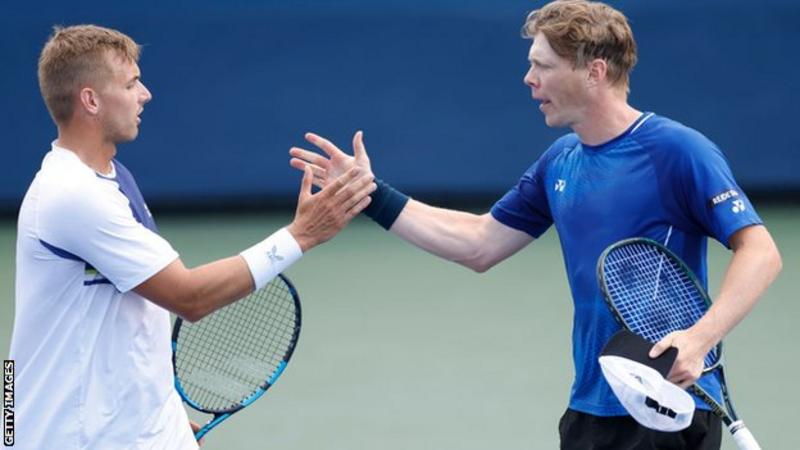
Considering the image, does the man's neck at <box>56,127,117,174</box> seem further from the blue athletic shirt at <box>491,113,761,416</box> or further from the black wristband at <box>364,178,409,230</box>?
the blue athletic shirt at <box>491,113,761,416</box>

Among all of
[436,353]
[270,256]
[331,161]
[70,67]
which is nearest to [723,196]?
[270,256]

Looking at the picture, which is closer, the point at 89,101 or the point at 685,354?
the point at 685,354

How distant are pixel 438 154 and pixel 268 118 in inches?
41.8

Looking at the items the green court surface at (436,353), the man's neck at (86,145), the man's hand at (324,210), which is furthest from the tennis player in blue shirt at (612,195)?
the green court surface at (436,353)

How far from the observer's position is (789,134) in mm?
9266

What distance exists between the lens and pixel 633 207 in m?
3.58

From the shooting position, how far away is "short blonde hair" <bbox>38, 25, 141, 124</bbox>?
3.46 metres

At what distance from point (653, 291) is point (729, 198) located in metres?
0.27

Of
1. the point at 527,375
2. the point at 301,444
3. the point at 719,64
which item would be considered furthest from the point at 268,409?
the point at 719,64

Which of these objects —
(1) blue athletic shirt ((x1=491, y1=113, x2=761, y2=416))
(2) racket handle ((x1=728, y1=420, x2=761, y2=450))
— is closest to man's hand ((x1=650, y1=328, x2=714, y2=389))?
(2) racket handle ((x1=728, y1=420, x2=761, y2=450))

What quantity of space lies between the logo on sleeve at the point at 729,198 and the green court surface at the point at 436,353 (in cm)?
207

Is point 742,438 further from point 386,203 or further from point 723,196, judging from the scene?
point 386,203

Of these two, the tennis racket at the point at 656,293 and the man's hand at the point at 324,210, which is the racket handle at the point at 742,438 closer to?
the tennis racket at the point at 656,293

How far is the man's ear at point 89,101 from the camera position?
346cm
